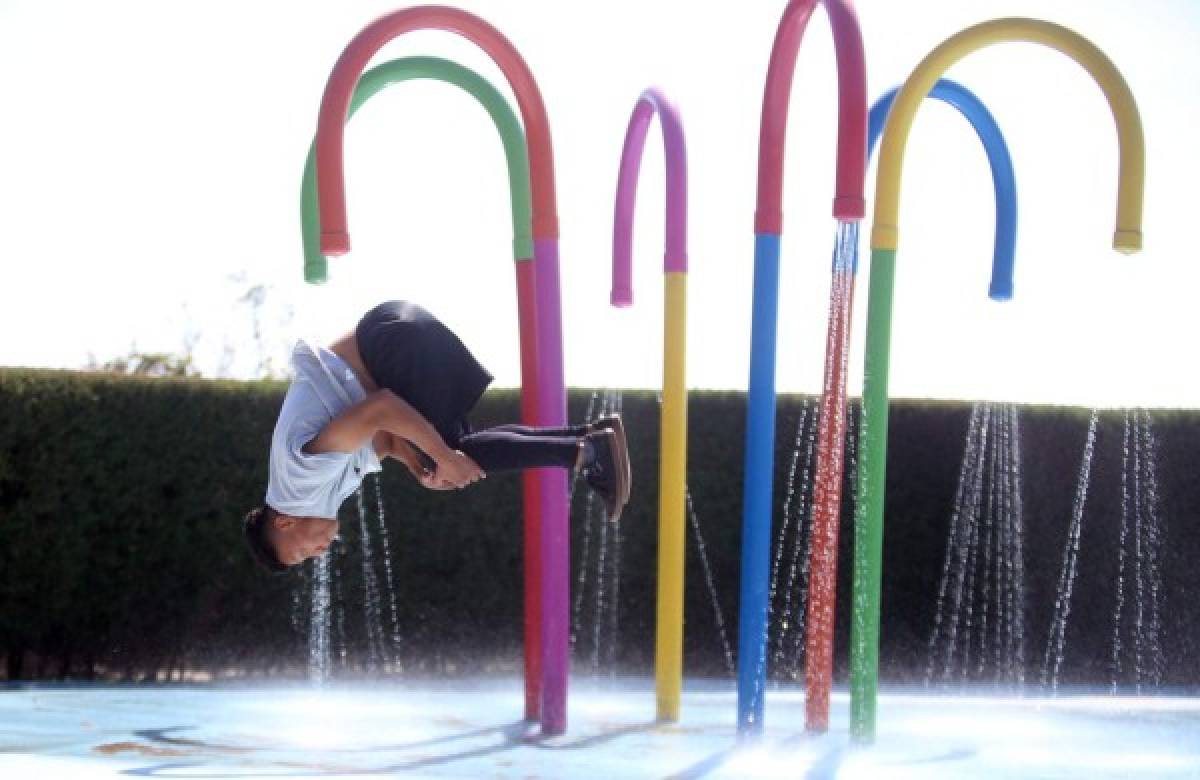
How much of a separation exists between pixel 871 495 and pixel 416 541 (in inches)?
224

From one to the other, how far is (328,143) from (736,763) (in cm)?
319

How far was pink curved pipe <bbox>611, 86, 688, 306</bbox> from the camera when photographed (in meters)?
8.73

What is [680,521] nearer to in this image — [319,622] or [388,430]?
[388,430]

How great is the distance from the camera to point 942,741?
8508 millimetres

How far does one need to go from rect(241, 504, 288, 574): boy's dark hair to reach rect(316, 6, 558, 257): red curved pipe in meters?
1.13

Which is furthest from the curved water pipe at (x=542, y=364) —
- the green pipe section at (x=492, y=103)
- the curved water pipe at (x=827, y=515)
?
the curved water pipe at (x=827, y=515)

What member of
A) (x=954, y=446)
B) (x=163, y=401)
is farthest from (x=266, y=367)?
(x=954, y=446)

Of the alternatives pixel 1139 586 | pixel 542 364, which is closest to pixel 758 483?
Result: pixel 542 364

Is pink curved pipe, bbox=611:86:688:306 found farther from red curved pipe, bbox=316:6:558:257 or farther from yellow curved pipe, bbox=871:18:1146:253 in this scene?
yellow curved pipe, bbox=871:18:1146:253

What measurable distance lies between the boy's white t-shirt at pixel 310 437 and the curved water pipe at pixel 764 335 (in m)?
2.05

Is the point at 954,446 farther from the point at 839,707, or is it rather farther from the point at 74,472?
the point at 74,472

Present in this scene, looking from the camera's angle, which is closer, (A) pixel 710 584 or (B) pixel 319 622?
(B) pixel 319 622

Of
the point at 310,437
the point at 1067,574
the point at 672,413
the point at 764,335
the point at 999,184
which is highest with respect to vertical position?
the point at 999,184

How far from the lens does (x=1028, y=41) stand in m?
7.86
